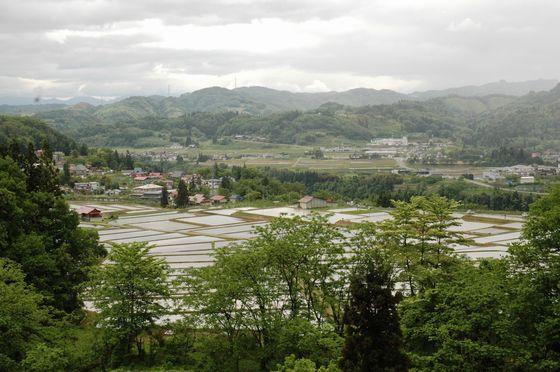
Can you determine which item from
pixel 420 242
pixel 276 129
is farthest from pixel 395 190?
pixel 276 129

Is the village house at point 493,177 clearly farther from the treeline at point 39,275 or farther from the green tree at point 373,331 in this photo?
the green tree at point 373,331

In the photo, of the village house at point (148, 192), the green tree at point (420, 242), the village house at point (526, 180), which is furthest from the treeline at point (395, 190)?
the green tree at point (420, 242)

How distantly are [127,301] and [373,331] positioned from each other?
6.73m

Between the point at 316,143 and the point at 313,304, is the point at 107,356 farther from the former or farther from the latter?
the point at 316,143

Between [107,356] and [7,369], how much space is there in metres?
2.54

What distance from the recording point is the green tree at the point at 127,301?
1370cm

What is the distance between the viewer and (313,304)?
46.3 ft

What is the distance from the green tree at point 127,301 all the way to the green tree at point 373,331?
5.58 metres

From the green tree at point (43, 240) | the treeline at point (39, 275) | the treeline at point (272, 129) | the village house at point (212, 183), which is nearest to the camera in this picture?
the treeline at point (39, 275)

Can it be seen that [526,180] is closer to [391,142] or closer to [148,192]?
[148,192]

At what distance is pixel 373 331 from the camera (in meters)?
10.6

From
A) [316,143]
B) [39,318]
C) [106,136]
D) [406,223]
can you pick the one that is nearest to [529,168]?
[316,143]

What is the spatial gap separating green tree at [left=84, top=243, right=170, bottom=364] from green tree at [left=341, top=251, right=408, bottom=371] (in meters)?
5.58

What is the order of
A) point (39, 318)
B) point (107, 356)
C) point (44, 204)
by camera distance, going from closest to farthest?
1. point (39, 318)
2. point (107, 356)
3. point (44, 204)
